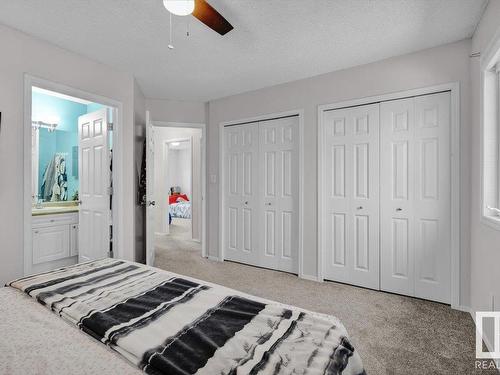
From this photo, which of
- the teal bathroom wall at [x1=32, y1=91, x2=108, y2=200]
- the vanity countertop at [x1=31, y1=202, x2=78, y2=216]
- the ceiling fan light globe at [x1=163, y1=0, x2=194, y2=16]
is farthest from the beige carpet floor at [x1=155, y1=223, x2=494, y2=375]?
the ceiling fan light globe at [x1=163, y1=0, x2=194, y2=16]

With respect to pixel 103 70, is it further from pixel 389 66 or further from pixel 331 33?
pixel 389 66

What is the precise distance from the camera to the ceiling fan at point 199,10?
4.68ft

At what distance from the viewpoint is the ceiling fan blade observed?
1.54 metres

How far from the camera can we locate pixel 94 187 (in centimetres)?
343

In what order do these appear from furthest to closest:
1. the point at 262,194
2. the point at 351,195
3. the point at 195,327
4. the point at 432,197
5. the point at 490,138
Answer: the point at 262,194
the point at 351,195
the point at 432,197
the point at 490,138
the point at 195,327

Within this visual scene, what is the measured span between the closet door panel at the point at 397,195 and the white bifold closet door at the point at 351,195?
74 mm

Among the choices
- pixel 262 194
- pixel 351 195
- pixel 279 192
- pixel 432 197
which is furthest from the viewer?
pixel 262 194

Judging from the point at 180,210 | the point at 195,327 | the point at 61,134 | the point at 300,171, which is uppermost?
the point at 61,134

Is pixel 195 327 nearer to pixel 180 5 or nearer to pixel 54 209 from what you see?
pixel 180 5

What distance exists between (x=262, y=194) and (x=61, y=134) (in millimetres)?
3212

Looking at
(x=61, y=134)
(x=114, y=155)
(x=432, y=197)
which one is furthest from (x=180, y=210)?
(x=432, y=197)

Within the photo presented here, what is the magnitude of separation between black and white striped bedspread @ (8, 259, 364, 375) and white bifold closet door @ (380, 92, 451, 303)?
1991 mm

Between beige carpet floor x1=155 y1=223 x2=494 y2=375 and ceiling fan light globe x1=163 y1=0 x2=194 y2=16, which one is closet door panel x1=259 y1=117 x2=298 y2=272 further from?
ceiling fan light globe x1=163 y1=0 x2=194 y2=16

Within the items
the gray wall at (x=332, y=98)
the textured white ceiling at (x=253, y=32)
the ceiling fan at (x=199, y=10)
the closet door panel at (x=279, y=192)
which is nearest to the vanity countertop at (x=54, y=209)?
the gray wall at (x=332, y=98)
